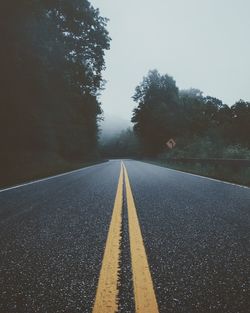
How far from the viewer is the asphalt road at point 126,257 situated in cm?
228

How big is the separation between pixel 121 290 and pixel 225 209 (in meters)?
4.15

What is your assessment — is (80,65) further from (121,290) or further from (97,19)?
(121,290)

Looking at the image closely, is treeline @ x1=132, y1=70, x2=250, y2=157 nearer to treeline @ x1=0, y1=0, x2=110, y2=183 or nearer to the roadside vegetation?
the roadside vegetation

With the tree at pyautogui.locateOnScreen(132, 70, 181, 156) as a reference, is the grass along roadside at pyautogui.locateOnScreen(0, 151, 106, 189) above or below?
below

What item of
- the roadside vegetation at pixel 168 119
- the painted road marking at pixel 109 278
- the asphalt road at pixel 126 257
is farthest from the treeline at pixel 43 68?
the roadside vegetation at pixel 168 119

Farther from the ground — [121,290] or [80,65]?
[80,65]

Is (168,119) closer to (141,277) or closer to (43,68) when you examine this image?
(43,68)

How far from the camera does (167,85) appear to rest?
70250 millimetres

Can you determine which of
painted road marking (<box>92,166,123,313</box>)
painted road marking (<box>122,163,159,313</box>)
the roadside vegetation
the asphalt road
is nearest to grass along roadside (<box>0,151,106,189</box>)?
the asphalt road

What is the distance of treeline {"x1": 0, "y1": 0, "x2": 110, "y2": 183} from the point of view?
763 inches

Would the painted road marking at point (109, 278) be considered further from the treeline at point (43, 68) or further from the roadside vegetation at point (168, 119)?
the roadside vegetation at point (168, 119)

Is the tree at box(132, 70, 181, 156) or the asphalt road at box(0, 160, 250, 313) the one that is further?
the tree at box(132, 70, 181, 156)

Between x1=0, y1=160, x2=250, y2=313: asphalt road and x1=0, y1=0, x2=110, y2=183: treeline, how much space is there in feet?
50.9

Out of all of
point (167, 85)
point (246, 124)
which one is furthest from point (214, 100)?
point (167, 85)
